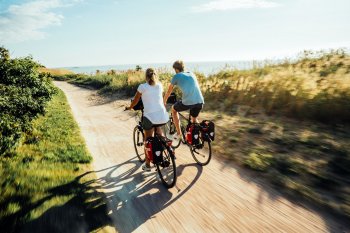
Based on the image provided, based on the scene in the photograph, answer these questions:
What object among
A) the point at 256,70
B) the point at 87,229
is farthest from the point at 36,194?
the point at 256,70

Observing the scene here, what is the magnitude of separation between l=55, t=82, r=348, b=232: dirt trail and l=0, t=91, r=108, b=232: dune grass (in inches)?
21.1

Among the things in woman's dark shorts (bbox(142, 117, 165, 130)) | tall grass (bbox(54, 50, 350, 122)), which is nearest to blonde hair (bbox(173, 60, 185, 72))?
woman's dark shorts (bbox(142, 117, 165, 130))

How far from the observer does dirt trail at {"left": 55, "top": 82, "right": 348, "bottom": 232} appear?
4164mm

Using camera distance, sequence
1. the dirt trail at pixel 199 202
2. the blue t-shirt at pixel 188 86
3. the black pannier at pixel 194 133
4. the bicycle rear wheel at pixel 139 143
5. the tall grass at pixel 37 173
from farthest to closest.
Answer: the bicycle rear wheel at pixel 139 143, the black pannier at pixel 194 133, the blue t-shirt at pixel 188 86, the tall grass at pixel 37 173, the dirt trail at pixel 199 202

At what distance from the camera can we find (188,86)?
631 centimetres

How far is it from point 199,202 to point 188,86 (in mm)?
2548

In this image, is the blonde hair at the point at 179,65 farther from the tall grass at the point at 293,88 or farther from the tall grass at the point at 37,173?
the tall grass at the point at 293,88

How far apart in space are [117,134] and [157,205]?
5.84 m

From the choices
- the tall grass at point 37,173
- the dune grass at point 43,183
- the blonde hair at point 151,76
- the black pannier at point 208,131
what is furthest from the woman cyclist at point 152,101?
the tall grass at point 37,173

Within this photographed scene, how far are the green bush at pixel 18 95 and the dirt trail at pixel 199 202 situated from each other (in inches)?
90.6

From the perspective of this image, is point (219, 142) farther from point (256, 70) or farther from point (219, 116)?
point (256, 70)

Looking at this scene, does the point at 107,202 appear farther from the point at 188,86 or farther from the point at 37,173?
the point at 188,86

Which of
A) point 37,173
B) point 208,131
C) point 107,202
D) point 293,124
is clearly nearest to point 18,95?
point 37,173

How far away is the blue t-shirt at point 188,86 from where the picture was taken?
20.6 ft
